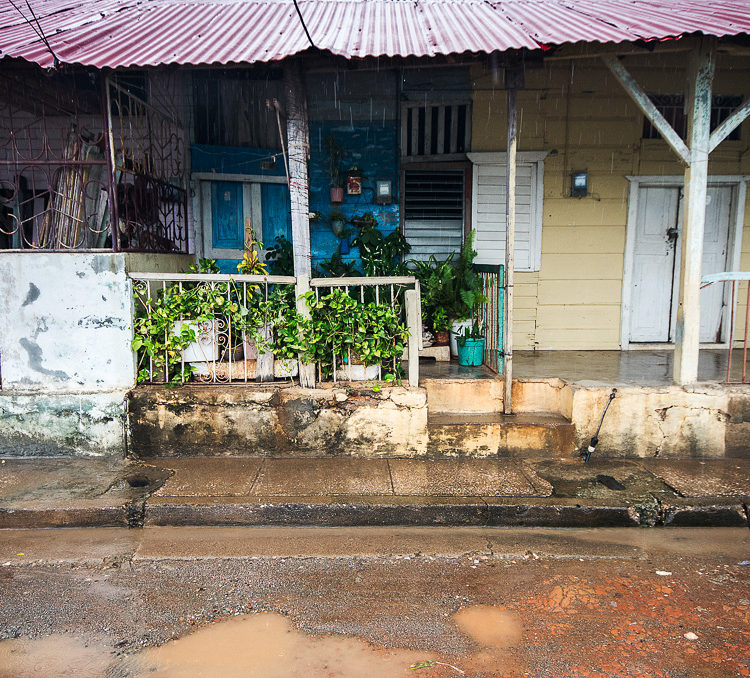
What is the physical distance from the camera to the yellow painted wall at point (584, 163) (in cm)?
701

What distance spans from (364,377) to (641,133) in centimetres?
506

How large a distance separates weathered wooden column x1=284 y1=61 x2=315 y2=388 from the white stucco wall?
1586 mm

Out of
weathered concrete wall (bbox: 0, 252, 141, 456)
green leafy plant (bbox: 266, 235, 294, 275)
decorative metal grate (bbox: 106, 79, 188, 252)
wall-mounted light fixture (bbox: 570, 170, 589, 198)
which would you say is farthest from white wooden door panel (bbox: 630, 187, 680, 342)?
weathered concrete wall (bbox: 0, 252, 141, 456)

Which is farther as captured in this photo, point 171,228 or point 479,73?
point 479,73

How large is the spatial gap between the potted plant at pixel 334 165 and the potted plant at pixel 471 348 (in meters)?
2.41

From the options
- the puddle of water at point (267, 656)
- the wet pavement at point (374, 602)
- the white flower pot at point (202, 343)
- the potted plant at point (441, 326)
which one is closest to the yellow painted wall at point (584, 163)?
the potted plant at point (441, 326)

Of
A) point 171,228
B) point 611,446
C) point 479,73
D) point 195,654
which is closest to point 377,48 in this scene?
point 479,73

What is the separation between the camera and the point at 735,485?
4.51m

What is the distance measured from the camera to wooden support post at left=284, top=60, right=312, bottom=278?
192 inches

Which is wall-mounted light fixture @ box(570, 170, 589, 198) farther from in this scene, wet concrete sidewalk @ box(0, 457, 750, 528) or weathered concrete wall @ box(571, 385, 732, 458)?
wet concrete sidewalk @ box(0, 457, 750, 528)

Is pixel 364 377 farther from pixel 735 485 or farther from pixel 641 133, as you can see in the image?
pixel 641 133

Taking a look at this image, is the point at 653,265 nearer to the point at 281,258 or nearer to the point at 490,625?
the point at 281,258

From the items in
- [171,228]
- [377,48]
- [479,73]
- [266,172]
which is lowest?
[171,228]

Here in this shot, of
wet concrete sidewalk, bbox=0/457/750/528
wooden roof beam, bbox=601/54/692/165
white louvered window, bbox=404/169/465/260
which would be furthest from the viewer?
white louvered window, bbox=404/169/465/260
